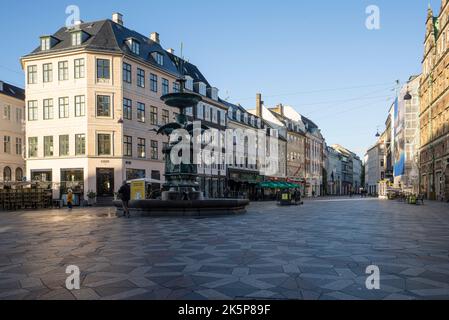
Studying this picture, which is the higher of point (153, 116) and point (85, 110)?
point (153, 116)

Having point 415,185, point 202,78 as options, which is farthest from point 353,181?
point 202,78

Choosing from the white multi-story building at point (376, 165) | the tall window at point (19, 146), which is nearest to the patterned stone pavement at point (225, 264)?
the tall window at point (19, 146)

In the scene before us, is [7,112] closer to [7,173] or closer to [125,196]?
[7,173]

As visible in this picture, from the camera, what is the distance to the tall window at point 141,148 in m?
42.4

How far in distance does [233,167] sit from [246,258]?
165 ft

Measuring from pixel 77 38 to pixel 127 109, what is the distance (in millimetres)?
8398

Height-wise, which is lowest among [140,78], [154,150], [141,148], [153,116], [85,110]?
[154,150]

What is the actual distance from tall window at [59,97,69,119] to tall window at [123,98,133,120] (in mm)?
5414

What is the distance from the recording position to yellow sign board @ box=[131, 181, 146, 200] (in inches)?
1133

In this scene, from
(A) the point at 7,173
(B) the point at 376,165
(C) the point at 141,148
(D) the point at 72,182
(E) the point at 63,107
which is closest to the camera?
(D) the point at 72,182

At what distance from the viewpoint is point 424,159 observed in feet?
180

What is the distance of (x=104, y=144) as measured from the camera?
3931cm

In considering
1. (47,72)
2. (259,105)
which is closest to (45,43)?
(47,72)
